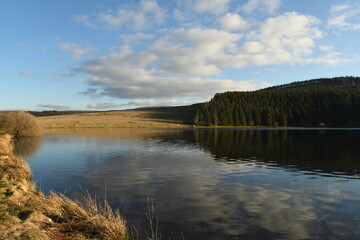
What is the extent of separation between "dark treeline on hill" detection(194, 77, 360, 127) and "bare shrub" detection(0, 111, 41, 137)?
3699 inches

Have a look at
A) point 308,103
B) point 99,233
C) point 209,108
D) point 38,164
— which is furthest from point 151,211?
point 308,103

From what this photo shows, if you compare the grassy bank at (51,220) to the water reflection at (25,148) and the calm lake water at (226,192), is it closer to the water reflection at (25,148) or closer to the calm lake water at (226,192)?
the calm lake water at (226,192)

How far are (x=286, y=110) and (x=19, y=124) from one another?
143m

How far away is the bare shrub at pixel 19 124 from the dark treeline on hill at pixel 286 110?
9395 centimetres

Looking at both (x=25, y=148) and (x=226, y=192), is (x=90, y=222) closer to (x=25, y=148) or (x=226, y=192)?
(x=226, y=192)

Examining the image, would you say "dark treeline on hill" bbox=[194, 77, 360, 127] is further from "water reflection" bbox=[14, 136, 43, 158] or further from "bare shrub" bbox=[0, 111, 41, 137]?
"water reflection" bbox=[14, 136, 43, 158]

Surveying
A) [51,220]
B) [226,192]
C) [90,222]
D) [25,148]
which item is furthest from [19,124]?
[90,222]

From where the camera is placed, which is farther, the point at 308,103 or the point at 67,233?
the point at 308,103

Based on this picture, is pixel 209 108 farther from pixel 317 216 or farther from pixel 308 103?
pixel 317 216

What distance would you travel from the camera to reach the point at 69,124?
428 feet

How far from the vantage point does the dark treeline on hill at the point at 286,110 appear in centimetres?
15100

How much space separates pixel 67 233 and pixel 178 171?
14686mm

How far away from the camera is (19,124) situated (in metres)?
61.6

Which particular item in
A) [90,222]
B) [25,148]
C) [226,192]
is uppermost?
[90,222]
